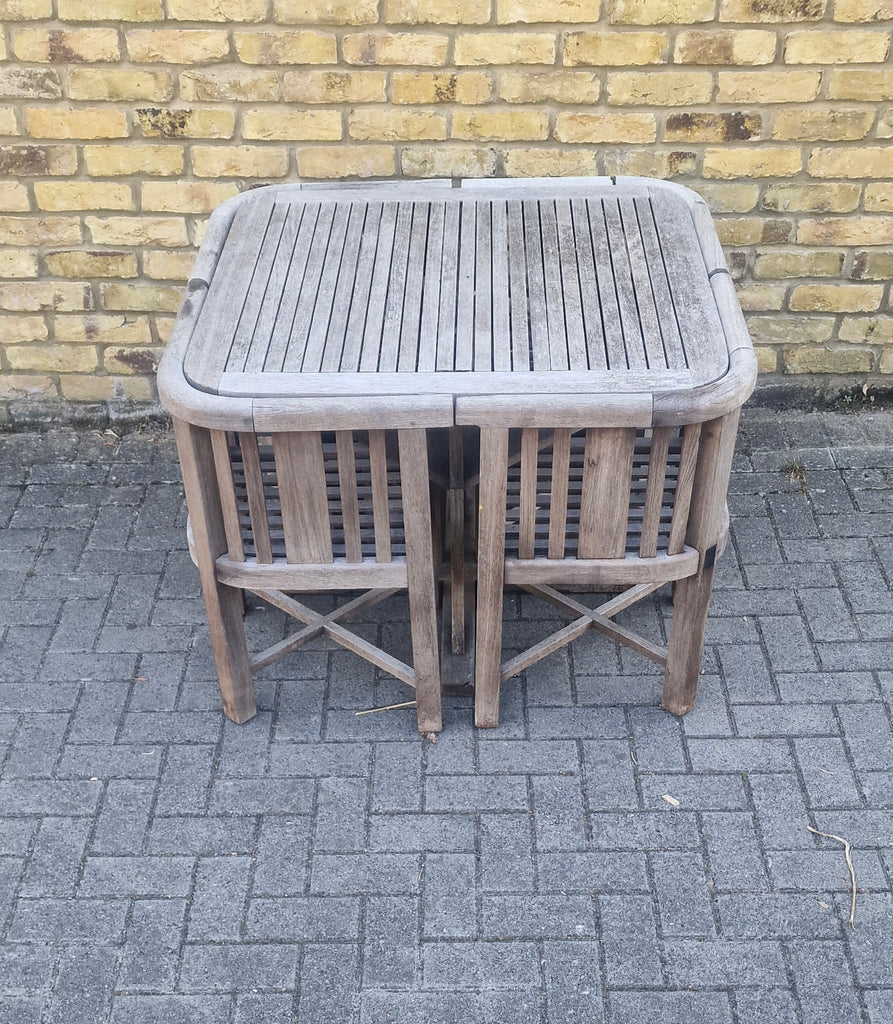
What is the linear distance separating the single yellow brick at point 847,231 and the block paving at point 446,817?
1.10 meters

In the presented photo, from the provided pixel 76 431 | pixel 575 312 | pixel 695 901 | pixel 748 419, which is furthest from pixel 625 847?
pixel 76 431

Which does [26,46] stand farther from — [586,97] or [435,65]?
[586,97]

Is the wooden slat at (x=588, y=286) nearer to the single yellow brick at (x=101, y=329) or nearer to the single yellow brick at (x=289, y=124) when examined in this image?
the single yellow brick at (x=289, y=124)

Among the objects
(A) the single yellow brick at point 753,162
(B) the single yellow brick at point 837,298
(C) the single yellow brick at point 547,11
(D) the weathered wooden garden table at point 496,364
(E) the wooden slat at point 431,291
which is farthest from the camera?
(B) the single yellow brick at point 837,298

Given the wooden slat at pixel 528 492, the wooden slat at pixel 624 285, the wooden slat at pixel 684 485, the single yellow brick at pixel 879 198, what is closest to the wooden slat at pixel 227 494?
the wooden slat at pixel 528 492

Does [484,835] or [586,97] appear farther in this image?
[586,97]

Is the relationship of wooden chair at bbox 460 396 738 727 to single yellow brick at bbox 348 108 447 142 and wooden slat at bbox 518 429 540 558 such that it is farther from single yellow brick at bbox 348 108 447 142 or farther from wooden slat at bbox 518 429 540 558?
single yellow brick at bbox 348 108 447 142

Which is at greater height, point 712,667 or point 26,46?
point 26,46

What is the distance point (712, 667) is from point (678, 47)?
2.08 metres

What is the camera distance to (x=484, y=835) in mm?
2836

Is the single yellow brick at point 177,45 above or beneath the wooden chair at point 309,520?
above

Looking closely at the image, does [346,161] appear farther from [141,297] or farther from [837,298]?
[837,298]

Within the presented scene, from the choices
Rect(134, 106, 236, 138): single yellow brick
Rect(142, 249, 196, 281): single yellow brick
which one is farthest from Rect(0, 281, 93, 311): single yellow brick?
Rect(134, 106, 236, 138): single yellow brick

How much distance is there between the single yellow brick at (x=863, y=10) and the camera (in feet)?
11.6
